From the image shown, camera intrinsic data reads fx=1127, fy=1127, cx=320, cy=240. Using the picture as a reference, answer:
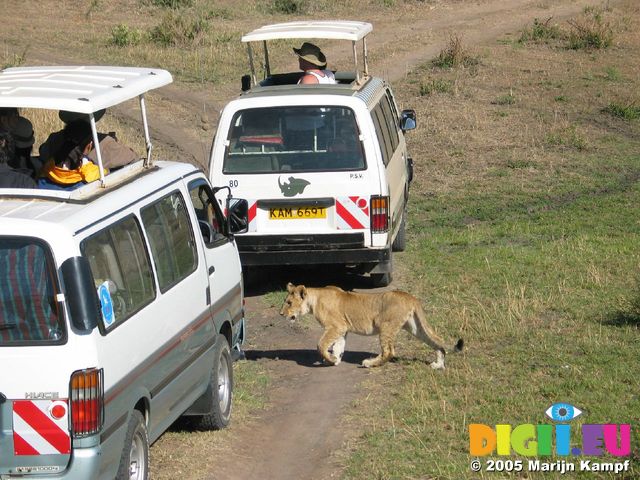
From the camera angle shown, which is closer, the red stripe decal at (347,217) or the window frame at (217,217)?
the window frame at (217,217)

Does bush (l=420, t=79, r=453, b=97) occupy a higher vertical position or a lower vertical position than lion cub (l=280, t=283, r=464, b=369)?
lower

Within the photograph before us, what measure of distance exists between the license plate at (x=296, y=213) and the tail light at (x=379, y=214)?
44 centimetres

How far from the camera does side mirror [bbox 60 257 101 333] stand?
505cm

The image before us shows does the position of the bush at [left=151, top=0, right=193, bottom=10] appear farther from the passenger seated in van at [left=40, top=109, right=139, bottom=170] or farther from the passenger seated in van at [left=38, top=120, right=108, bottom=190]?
the passenger seated in van at [left=38, top=120, right=108, bottom=190]

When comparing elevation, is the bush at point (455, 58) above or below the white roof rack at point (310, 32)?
below

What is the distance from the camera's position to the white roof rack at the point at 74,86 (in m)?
6.09

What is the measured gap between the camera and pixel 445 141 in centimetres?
1819

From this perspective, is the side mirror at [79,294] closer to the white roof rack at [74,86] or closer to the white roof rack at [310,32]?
the white roof rack at [74,86]

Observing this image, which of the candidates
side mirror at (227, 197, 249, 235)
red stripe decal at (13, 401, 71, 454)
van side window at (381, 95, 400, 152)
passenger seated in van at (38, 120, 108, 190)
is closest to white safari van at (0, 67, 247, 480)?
red stripe decal at (13, 401, 71, 454)

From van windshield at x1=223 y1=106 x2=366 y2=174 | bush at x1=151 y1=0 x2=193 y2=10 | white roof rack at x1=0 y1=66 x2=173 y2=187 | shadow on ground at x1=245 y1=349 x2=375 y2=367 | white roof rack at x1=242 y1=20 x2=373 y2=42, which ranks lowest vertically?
bush at x1=151 y1=0 x2=193 y2=10

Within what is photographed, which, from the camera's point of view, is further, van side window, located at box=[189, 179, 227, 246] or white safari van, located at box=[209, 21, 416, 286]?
white safari van, located at box=[209, 21, 416, 286]

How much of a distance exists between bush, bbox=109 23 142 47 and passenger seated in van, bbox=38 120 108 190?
18.8m

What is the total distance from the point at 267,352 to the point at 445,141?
950 cm

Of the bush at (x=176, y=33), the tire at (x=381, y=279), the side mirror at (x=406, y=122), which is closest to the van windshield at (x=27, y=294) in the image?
the tire at (x=381, y=279)
